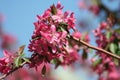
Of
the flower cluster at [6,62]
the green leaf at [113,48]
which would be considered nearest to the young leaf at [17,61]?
the flower cluster at [6,62]

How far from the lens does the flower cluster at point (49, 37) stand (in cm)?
245

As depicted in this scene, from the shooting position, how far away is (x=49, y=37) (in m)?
2.45

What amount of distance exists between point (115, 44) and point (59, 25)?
43.7 inches

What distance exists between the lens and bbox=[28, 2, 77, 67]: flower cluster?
8.05 feet

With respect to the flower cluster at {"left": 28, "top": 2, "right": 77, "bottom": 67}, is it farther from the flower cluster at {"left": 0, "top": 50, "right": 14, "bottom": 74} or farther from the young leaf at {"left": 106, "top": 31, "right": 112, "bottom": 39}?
the young leaf at {"left": 106, "top": 31, "right": 112, "bottom": 39}

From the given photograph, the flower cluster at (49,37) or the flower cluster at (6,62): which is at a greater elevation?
the flower cluster at (49,37)

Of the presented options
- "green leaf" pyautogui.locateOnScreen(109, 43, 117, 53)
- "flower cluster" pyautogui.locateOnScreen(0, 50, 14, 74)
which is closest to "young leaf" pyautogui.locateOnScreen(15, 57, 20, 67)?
"flower cluster" pyautogui.locateOnScreen(0, 50, 14, 74)

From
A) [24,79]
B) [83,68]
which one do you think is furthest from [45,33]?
[83,68]

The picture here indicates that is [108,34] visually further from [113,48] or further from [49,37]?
[49,37]

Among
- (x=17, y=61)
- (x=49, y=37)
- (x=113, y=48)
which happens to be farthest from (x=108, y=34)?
(x=17, y=61)

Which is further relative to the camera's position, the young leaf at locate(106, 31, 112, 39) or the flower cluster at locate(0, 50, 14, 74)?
the young leaf at locate(106, 31, 112, 39)

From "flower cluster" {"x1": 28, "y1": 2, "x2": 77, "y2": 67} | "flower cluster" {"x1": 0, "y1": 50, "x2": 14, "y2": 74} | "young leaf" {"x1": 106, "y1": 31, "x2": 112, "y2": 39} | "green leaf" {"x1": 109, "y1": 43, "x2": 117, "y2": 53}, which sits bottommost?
"flower cluster" {"x1": 0, "y1": 50, "x2": 14, "y2": 74}

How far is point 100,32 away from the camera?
3645mm

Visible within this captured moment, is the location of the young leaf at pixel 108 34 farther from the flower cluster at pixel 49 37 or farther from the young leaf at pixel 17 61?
the young leaf at pixel 17 61
